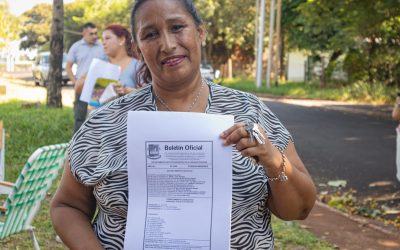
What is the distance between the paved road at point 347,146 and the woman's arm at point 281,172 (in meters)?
A: 6.39

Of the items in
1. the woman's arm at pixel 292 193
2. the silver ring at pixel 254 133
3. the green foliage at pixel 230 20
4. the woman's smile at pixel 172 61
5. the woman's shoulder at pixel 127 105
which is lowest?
the woman's arm at pixel 292 193

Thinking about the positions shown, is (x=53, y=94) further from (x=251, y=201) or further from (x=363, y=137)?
(x=251, y=201)

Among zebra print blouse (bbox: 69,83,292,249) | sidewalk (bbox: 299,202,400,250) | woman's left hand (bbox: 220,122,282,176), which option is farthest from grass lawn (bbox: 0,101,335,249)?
woman's left hand (bbox: 220,122,282,176)

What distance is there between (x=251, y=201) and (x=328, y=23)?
16.5m

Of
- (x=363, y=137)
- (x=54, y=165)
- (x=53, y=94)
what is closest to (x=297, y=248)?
(x=54, y=165)

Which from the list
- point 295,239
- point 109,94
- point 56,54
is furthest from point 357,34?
point 109,94

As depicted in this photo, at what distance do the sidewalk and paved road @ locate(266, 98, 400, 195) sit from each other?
4.61ft

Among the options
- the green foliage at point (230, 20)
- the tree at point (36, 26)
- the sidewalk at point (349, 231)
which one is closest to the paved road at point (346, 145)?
the sidewalk at point (349, 231)

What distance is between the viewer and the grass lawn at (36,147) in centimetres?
551

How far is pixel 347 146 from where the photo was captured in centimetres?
1192

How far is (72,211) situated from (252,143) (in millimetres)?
673

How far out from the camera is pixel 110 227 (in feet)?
6.48

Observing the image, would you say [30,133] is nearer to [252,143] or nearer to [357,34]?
[252,143]

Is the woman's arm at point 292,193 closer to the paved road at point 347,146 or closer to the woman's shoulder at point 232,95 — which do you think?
the woman's shoulder at point 232,95
